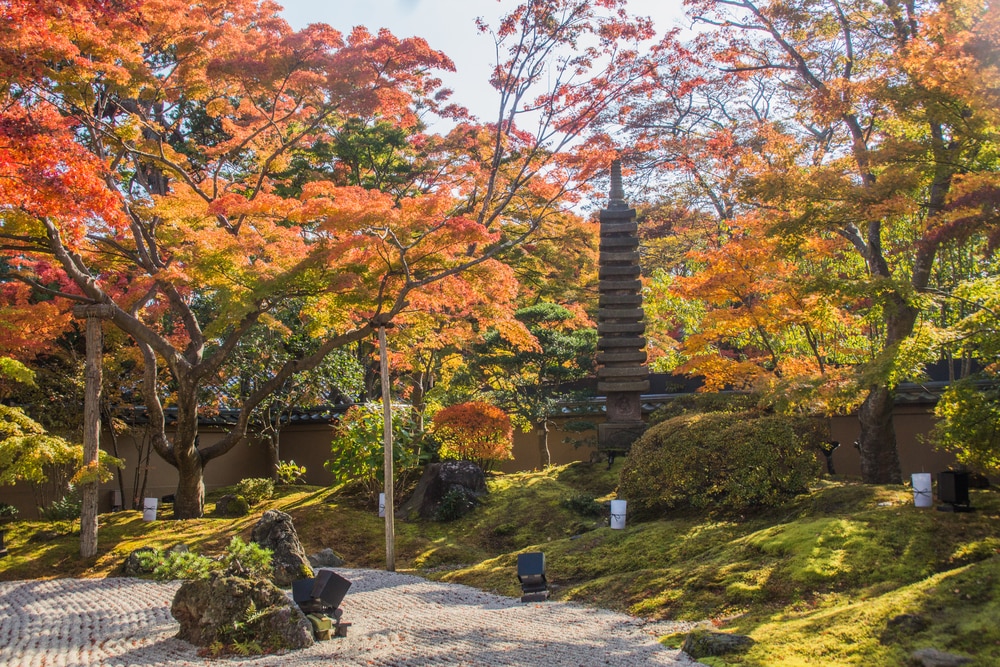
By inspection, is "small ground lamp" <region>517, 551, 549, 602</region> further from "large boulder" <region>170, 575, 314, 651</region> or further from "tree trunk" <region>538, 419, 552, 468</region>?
"tree trunk" <region>538, 419, 552, 468</region>

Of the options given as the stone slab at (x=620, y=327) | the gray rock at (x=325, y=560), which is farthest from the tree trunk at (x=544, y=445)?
the gray rock at (x=325, y=560)

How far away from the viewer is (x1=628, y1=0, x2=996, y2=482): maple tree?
858 cm

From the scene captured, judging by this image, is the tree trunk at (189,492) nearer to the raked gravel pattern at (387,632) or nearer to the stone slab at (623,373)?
the raked gravel pattern at (387,632)

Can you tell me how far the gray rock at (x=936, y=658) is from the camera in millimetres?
4812

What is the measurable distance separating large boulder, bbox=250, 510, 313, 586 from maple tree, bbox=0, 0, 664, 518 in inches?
120

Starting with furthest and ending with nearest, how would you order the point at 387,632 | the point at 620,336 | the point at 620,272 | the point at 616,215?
the point at 616,215 < the point at 620,272 < the point at 620,336 < the point at 387,632

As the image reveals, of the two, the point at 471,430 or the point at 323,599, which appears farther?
the point at 471,430

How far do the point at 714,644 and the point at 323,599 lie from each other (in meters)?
3.33

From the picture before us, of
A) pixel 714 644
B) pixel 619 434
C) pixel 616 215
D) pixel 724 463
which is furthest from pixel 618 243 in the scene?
pixel 714 644

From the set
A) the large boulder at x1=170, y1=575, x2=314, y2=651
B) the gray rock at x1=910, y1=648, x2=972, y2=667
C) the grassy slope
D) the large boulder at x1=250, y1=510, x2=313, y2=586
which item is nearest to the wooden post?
the grassy slope

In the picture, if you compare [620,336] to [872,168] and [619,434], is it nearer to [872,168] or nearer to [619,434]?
[619,434]

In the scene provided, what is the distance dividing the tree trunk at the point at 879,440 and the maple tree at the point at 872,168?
0.02m

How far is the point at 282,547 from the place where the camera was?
31.8 feet

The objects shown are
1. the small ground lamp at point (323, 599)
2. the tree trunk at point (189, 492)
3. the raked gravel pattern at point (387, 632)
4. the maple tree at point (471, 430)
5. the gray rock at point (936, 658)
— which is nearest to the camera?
the gray rock at point (936, 658)
